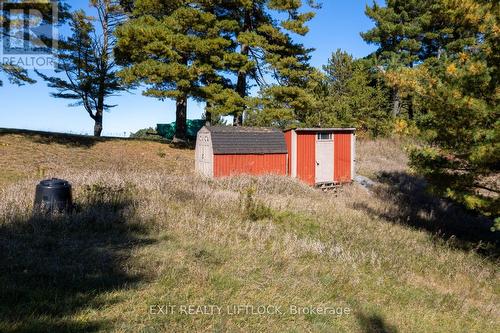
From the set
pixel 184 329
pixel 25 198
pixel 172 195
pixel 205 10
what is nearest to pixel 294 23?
pixel 205 10

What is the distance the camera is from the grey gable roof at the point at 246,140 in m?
17.0

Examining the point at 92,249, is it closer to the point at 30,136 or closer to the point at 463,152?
the point at 463,152

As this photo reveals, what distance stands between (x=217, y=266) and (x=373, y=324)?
2354 millimetres

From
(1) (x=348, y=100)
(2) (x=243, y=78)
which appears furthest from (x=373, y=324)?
(1) (x=348, y=100)

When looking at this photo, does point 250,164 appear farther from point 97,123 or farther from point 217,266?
point 97,123

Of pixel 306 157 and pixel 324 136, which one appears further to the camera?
pixel 324 136

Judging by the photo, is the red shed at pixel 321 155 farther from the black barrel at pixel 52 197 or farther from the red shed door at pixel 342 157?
the black barrel at pixel 52 197

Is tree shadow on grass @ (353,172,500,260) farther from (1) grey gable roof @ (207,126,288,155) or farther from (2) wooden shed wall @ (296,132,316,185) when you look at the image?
(1) grey gable roof @ (207,126,288,155)

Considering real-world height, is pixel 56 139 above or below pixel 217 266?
above

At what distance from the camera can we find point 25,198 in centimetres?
896

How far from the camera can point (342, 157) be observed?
1955 centimetres

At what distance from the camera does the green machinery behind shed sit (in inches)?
1326

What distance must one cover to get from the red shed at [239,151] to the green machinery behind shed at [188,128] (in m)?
15.1

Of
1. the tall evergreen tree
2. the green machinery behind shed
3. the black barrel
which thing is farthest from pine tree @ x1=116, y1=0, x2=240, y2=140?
the tall evergreen tree
